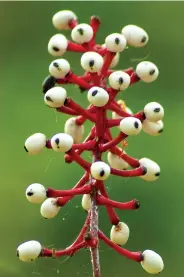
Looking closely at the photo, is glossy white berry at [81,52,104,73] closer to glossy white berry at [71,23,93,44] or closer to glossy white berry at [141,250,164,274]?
glossy white berry at [71,23,93,44]

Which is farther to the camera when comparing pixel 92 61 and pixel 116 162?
pixel 116 162

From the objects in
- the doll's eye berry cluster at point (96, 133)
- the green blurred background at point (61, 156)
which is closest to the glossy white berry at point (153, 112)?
the doll's eye berry cluster at point (96, 133)

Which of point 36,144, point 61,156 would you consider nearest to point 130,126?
point 36,144

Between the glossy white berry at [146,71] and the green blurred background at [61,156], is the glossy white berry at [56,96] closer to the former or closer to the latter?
the glossy white berry at [146,71]

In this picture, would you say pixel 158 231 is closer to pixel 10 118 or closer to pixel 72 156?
pixel 10 118

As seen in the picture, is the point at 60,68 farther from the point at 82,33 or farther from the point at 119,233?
the point at 119,233

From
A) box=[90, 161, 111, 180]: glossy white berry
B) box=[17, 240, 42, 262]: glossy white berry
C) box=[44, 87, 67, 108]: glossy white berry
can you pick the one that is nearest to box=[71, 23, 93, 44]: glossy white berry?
box=[44, 87, 67, 108]: glossy white berry

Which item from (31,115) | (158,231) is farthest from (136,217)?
(31,115)
